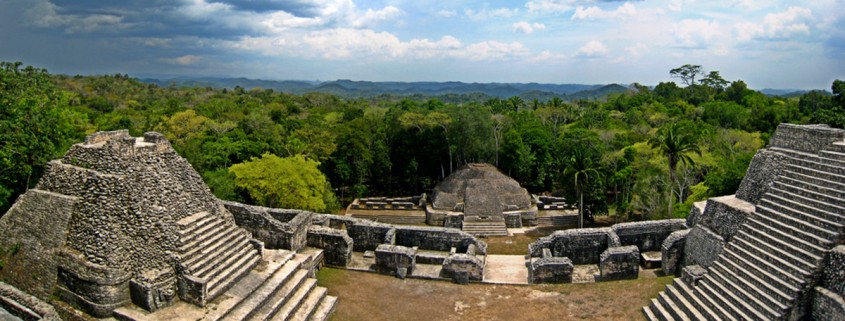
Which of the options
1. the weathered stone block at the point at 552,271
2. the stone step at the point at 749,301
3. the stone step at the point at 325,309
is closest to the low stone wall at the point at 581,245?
the weathered stone block at the point at 552,271

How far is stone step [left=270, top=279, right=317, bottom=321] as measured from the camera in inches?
516

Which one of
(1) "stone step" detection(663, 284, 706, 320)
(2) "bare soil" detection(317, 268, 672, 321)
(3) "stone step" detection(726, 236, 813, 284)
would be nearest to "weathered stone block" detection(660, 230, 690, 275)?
(2) "bare soil" detection(317, 268, 672, 321)

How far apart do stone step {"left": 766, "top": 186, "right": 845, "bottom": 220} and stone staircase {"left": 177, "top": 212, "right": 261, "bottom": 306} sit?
14.3 m

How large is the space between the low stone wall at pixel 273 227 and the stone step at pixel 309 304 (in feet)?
8.69

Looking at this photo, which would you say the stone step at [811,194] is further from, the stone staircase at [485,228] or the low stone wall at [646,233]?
the stone staircase at [485,228]

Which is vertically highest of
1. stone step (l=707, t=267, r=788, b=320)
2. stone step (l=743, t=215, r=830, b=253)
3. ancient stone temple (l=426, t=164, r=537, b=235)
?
stone step (l=743, t=215, r=830, b=253)

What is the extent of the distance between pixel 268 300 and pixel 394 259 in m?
5.11

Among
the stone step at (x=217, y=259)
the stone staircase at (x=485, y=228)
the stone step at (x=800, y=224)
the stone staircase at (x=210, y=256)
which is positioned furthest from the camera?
the stone staircase at (x=485, y=228)

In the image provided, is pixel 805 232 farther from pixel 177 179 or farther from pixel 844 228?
pixel 177 179

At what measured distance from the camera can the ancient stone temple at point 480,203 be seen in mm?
29844

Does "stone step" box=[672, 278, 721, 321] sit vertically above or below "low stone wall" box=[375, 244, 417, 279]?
above

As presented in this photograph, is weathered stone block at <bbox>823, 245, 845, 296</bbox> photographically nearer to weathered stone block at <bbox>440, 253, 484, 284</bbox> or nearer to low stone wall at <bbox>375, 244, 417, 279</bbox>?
weathered stone block at <bbox>440, 253, 484, 284</bbox>

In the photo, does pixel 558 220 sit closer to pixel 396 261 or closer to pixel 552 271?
pixel 552 271

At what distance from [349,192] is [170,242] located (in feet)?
81.2
